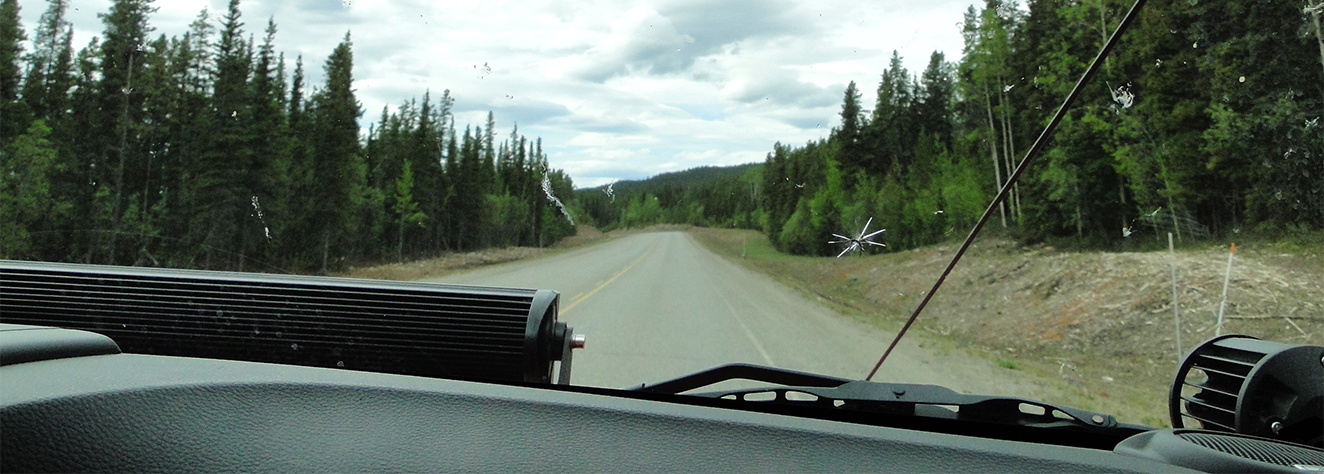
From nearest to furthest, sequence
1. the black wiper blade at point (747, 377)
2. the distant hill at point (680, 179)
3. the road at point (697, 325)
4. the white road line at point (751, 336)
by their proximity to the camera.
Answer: the black wiper blade at point (747, 377)
the distant hill at point (680, 179)
the road at point (697, 325)
the white road line at point (751, 336)

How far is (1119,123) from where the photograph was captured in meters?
3.56

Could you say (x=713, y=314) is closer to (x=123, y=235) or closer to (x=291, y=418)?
(x=123, y=235)

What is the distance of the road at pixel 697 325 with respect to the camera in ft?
18.2

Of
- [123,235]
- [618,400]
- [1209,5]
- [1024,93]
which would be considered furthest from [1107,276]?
[123,235]

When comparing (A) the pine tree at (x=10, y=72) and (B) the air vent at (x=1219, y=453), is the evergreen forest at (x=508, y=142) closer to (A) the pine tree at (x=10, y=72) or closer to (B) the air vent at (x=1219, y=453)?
(A) the pine tree at (x=10, y=72)

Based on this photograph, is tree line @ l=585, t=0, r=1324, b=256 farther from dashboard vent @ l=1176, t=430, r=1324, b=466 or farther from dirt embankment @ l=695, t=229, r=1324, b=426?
dashboard vent @ l=1176, t=430, r=1324, b=466

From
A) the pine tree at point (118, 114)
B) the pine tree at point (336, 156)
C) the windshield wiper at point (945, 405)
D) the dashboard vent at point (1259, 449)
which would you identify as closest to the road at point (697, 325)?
Answer: the pine tree at point (336, 156)

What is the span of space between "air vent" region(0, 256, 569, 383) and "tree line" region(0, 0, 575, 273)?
1167 millimetres

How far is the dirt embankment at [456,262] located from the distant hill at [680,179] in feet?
1.65

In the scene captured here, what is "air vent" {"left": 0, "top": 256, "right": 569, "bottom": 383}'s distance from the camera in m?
1.82

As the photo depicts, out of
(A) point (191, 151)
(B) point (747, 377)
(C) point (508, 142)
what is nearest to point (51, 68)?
(A) point (191, 151)

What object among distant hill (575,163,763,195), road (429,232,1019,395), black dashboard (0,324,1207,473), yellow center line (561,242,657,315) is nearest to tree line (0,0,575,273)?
distant hill (575,163,763,195)

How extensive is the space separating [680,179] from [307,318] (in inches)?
99.3

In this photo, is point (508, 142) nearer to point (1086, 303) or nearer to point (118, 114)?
point (118, 114)
